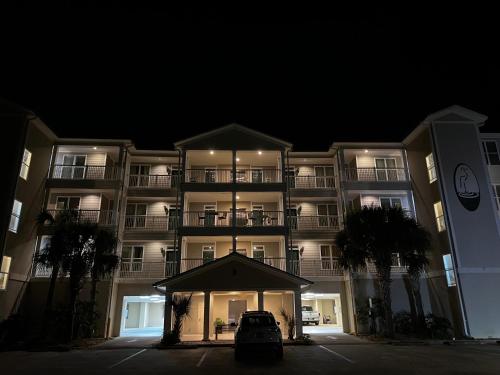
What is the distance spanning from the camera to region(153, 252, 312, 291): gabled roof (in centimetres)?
2022

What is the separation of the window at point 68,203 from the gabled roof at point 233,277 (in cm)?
930

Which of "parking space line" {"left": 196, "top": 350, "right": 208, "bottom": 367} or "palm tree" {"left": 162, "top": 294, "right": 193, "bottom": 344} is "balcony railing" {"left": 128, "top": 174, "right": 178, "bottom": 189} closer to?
"palm tree" {"left": 162, "top": 294, "right": 193, "bottom": 344}

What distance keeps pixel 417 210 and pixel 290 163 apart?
952 cm

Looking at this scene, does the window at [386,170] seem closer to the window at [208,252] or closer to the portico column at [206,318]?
the window at [208,252]

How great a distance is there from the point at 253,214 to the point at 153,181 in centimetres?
777

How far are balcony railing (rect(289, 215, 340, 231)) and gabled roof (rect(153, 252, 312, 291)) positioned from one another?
570 cm

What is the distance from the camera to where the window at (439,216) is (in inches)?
855

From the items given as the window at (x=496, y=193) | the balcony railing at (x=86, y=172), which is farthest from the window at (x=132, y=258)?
the window at (x=496, y=193)

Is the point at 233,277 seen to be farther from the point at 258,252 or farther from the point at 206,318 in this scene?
the point at 258,252

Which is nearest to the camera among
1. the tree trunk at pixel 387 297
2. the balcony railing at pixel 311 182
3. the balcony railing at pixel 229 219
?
the tree trunk at pixel 387 297

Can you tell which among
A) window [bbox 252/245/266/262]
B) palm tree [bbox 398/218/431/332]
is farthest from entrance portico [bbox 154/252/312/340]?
palm tree [bbox 398/218/431/332]

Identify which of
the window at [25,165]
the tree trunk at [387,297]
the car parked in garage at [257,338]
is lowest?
the car parked in garage at [257,338]

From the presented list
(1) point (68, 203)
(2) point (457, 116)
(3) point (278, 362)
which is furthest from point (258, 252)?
(2) point (457, 116)

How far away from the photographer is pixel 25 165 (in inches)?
865
